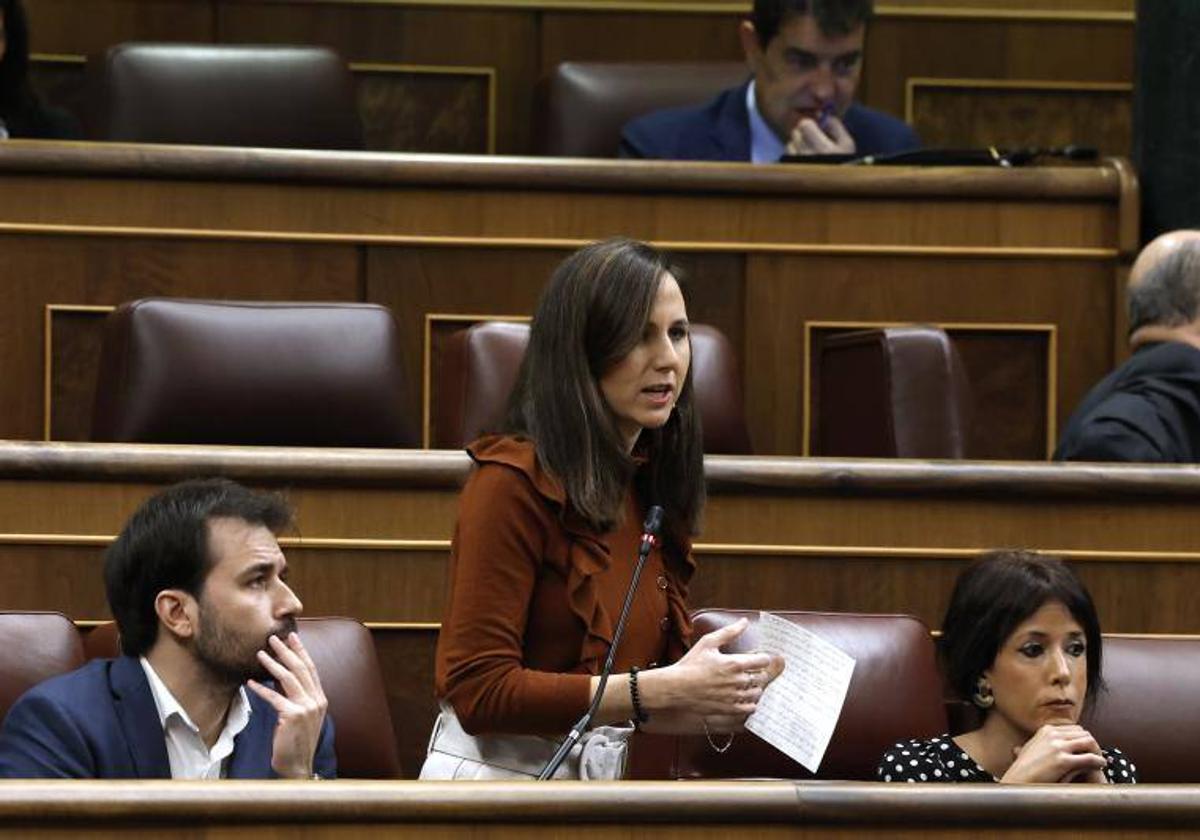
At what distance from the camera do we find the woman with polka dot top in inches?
46.4

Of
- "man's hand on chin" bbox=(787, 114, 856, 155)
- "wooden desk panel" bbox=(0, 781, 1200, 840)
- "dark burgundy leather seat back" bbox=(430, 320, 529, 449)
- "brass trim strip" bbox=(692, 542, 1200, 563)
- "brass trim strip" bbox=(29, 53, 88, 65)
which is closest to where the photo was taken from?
"wooden desk panel" bbox=(0, 781, 1200, 840)

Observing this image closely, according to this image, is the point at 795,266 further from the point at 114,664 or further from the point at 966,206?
the point at 114,664

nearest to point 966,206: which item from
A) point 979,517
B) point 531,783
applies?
point 979,517

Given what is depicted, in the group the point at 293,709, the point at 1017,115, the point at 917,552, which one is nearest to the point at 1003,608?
the point at 917,552

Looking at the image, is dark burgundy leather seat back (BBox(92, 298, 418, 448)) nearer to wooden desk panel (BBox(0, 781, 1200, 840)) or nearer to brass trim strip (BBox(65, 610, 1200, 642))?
brass trim strip (BBox(65, 610, 1200, 642))

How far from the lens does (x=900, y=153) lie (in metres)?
1.74

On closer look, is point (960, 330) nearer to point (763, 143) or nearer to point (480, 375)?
point (763, 143)

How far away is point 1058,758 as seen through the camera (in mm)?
1130

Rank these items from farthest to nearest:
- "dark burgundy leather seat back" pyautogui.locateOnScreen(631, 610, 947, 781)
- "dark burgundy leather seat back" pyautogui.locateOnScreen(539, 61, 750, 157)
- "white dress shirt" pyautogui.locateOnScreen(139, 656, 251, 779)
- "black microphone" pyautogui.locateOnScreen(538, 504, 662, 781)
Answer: "dark burgundy leather seat back" pyautogui.locateOnScreen(539, 61, 750, 157) < "dark burgundy leather seat back" pyautogui.locateOnScreen(631, 610, 947, 781) < "white dress shirt" pyautogui.locateOnScreen(139, 656, 251, 779) < "black microphone" pyautogui.locateOnScreen(538, 504, 662, 781)

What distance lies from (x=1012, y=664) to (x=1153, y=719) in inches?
3.8

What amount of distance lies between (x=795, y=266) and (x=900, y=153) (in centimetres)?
13

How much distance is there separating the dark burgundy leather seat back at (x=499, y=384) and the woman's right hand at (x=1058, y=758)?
0.34 meters

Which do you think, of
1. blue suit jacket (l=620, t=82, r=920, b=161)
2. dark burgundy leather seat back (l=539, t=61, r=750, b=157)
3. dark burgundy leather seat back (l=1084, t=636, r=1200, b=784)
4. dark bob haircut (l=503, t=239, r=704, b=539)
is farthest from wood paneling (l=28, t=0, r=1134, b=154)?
dark bob haircut (l=503, t=239, r=704, b=539)

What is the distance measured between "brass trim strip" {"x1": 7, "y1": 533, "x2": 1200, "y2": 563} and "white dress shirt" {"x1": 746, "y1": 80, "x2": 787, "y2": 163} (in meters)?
0.56
